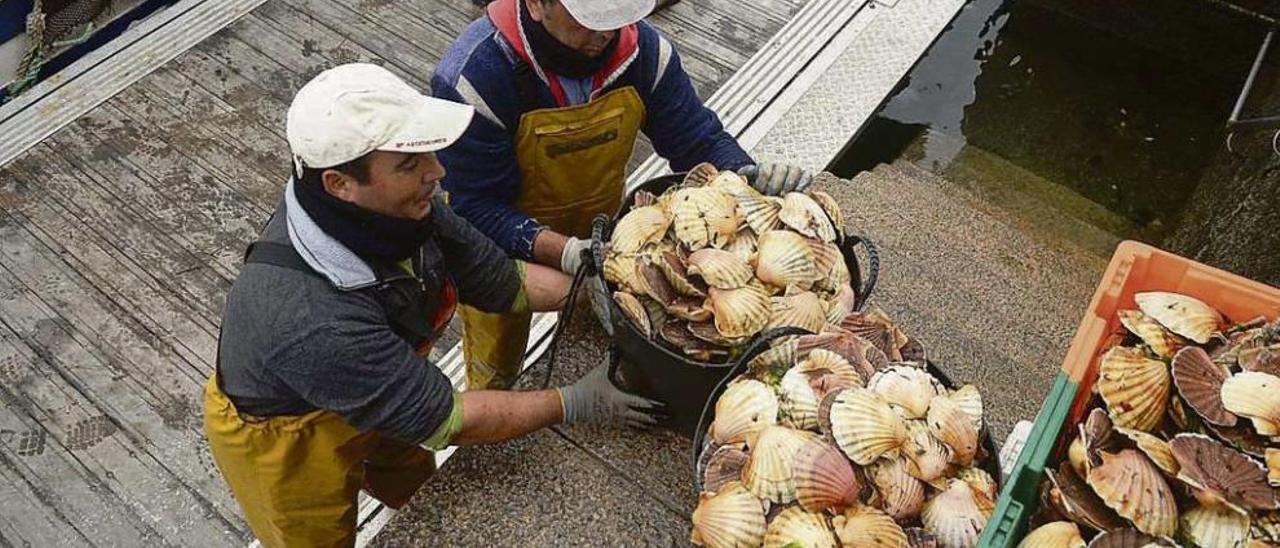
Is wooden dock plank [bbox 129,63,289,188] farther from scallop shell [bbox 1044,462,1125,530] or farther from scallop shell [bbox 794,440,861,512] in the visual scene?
scallop shell [bbox 1044,462,1125,530]

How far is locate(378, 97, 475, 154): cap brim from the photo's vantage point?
1.83 meters

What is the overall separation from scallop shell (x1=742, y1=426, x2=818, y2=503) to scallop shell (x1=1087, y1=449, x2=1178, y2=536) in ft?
1.66

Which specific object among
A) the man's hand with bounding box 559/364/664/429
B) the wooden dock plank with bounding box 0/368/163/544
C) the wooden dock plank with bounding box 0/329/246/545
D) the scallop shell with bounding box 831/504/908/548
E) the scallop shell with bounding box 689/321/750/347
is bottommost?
the wooden dock plank with bounding box 0/368/163/544

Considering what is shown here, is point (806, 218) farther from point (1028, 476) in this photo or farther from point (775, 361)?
point (1028, 476)

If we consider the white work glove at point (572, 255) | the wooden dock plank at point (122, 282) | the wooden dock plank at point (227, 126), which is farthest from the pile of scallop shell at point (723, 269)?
the wooden dock plank at point (227, 126)

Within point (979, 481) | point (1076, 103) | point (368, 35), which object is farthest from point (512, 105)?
point (1076, 103)

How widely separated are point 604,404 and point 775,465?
738 mm

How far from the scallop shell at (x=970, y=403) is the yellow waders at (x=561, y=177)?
3.98 feet

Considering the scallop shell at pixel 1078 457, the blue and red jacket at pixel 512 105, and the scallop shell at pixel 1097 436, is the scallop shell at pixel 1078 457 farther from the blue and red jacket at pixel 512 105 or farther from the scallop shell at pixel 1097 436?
the blue and red jacket at pixel 512 105

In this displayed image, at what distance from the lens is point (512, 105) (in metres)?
2.44

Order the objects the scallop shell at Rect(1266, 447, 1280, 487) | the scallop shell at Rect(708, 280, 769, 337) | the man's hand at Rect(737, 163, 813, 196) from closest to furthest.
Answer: the scallop shell at Rect(1266, 447, 1280, 487), the scallop shell at Rect(708, 280, 769, 337), the man's hand at Rect(737, 163, 813, 196)

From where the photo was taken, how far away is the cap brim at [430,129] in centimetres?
183

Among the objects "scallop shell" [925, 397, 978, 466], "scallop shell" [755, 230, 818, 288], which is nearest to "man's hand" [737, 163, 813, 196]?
"scallop shell" [755, 230, 818, 288]

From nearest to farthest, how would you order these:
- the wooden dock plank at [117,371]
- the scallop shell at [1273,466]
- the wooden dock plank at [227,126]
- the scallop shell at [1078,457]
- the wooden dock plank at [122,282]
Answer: the scallop shell at [1273,466]
the scallop shell at [1078,457]
the wooden dock plank at [117,371]
the wooden dock plank at [122,282]
the wooden dock plank at [227,126]
